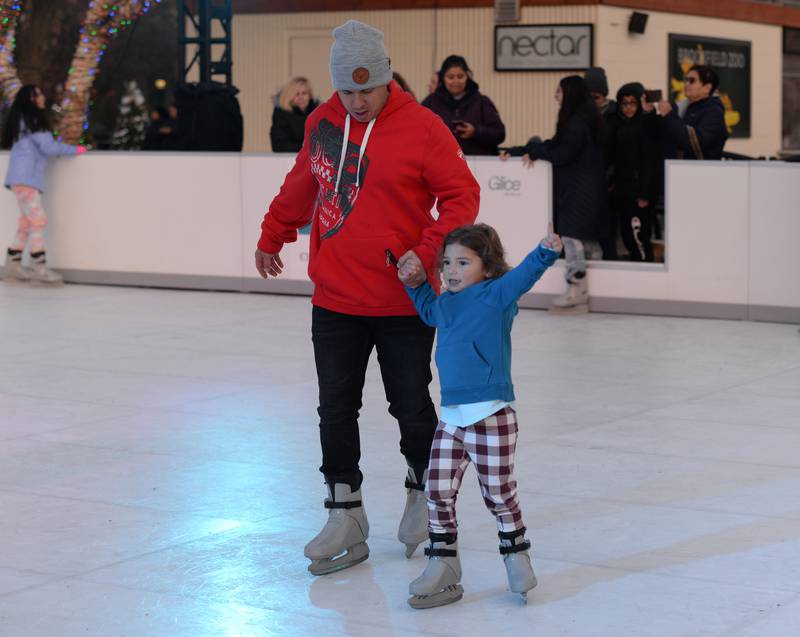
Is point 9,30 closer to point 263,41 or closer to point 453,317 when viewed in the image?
point 263,41

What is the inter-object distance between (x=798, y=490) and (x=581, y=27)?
1372 centimetres

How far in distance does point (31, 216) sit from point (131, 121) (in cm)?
1063

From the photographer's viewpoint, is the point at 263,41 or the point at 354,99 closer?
the point at 354,99

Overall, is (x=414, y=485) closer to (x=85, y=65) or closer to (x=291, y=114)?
(x=291, y=114)

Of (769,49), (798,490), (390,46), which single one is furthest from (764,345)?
(769,49)

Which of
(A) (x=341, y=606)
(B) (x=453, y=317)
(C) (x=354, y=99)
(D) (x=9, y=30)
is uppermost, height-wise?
(D) (x=9, y=30)

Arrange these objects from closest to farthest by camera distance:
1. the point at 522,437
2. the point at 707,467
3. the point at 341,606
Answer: the point at 341,606 → the point at 707,467 → the point at 522,437

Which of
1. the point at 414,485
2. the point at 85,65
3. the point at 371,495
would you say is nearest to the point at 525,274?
the point at 414,485

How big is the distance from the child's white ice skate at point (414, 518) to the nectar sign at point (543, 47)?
14.3 m

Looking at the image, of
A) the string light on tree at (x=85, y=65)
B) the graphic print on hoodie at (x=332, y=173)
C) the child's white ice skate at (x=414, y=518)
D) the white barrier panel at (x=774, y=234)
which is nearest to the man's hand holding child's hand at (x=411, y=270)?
the graphic print on hoodie at (x=332, y=173)

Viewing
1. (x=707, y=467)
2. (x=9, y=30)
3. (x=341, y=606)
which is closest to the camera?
(x=341, y=606)

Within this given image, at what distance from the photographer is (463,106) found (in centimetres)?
1152

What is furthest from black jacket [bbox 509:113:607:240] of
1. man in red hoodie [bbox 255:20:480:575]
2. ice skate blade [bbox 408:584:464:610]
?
ice skate blade [bbox 408:584:464:610]

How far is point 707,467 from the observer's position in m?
6.21
